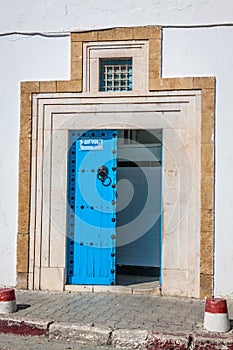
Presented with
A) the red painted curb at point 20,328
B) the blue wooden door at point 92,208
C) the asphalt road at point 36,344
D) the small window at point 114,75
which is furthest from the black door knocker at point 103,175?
the asphalt road at point 36,344

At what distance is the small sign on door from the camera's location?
24.8ft

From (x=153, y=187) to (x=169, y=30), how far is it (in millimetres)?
3154

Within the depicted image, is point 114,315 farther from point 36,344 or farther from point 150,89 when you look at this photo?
point 150,89

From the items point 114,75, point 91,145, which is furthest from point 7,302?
point 114,75

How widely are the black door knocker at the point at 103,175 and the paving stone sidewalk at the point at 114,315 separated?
159 cm

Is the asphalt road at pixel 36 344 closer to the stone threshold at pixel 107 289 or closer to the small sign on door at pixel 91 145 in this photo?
the stone threshold at pixel 107 289

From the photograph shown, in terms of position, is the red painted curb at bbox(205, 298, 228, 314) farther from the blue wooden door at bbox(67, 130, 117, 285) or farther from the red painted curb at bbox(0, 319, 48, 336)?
the blue wooden door at bbox(67, 130, 117, 285)

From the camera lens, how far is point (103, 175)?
755 cm

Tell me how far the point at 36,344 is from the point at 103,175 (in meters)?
2.80

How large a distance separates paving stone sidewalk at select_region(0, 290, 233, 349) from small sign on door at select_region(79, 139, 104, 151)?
2.08m

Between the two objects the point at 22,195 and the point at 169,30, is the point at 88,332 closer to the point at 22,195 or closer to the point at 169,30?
the point at 22,195

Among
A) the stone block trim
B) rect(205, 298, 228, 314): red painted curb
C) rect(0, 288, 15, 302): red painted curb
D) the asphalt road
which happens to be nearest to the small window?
the stone block trim

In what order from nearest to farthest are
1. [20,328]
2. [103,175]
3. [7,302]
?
[20,328]
[7,302]
[103,175]

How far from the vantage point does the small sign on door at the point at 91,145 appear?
24.8 ft
